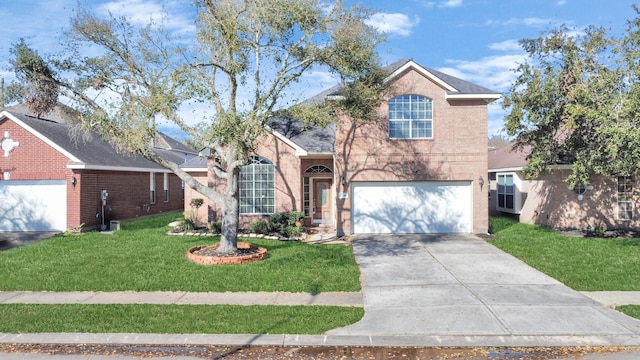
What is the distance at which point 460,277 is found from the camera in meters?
10.8

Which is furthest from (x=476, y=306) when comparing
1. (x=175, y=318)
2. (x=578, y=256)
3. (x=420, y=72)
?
(x=420, y=72)

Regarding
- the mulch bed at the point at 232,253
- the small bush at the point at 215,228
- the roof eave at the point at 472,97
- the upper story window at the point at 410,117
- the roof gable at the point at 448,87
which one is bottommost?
the mulch bed at the point at 232,253

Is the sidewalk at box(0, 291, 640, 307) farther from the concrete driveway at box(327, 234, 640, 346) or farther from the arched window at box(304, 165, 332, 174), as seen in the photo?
the arched window at box(304, 165, 332, 174)

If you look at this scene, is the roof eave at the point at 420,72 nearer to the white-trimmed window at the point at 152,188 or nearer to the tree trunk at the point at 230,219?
the tree trunk at the point at 230,219

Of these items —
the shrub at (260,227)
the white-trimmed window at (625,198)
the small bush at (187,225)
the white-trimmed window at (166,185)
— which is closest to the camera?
the shrub at (260,227)

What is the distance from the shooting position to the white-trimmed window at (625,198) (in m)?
18.0

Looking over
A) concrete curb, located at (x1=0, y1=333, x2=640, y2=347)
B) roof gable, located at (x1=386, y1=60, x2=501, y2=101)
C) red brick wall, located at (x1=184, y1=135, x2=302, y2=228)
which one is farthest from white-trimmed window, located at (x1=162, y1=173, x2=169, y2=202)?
concrete curb, located at (x1=0, y1=333, x2=640, y2=347)

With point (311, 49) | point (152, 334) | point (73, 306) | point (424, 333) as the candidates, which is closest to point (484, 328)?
point (424, 333)

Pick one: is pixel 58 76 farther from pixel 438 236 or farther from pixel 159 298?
pixel 438 236

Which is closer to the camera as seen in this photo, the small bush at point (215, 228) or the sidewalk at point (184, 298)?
the sidewalk at point (184, 298)

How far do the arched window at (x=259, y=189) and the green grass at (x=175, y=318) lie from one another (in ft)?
33.7

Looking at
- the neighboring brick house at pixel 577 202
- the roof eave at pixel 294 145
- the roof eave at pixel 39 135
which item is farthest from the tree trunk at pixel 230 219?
the neighboring brick house at pixel 577 202

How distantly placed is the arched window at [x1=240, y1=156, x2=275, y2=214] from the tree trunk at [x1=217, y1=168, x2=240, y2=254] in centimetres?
562

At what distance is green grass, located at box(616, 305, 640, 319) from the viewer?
8.02 meters
